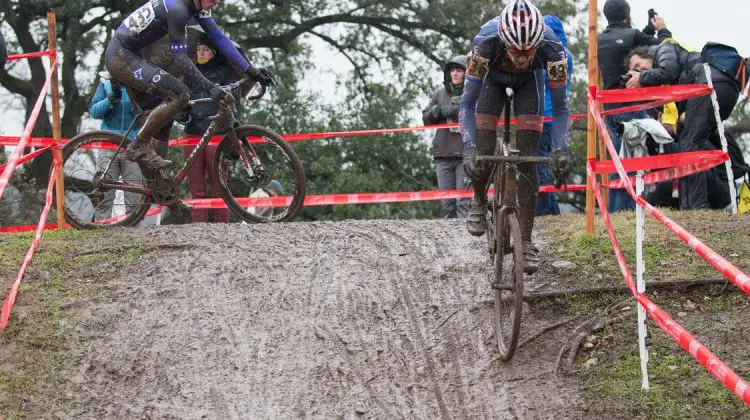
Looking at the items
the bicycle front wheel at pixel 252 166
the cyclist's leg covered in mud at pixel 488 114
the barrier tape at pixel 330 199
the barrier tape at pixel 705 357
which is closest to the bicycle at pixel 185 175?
the bicycle front wheel at pixel 252 166

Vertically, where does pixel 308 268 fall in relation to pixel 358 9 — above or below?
below

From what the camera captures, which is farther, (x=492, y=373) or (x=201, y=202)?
(x=201, y=202)

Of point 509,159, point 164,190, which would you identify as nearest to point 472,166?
point 509,159

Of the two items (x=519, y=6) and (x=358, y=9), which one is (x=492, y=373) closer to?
(x=519, y=6)

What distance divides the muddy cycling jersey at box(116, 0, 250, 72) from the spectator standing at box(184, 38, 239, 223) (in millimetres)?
822

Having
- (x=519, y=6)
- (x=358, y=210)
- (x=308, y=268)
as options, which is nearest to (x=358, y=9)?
(x=358, y=210)

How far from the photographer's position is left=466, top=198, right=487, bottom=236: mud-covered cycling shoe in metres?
7.74

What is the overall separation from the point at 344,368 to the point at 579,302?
1900 mm

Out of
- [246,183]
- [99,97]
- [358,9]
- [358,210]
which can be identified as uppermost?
[358,9]

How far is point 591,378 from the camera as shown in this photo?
680cm

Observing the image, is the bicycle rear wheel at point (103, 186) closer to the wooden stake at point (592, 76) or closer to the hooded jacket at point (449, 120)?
the hooded jacket at point (449, 120)

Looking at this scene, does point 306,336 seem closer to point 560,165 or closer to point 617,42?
point 560,165

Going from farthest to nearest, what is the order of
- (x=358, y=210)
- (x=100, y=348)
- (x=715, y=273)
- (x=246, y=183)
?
1. (x=358, y=210)
2. (x=246, y=183)
3. (x=715, y=273)
4. (x=100, y=348)

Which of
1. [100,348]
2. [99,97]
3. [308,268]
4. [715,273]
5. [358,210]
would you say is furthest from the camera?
[358,210]
